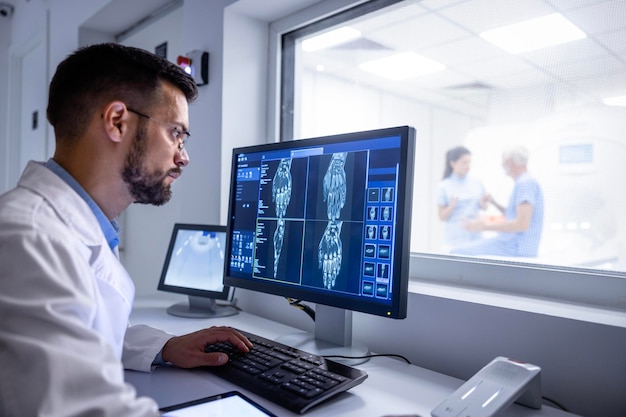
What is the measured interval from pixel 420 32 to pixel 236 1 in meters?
0.91

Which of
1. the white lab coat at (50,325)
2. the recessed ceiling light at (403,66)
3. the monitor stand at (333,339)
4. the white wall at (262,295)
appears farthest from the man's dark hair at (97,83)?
the recessed ceiling light at (403,66)

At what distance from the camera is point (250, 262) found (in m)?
1.24

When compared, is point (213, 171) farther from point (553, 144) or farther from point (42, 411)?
point (553, 144)

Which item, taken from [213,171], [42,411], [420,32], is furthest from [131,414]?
[420,32]

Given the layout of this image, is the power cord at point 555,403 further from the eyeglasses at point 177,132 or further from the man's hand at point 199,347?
the eyeglasses at point 177,132

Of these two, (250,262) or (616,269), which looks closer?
(616,269)

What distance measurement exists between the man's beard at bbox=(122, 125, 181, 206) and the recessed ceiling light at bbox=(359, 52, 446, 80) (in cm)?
198

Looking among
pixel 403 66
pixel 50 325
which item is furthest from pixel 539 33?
pixel 403 66

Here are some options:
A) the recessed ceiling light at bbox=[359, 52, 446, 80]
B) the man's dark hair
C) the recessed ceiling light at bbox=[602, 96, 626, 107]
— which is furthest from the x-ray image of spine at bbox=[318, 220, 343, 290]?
the recessed ceiling light at bbox=[359, 52, 446, 80]

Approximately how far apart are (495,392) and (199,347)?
0.60m

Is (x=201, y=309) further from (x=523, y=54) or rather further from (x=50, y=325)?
(x=523, y=54)

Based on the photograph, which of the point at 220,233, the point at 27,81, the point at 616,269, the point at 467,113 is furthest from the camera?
the point at 467,113

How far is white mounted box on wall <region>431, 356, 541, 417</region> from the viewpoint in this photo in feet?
2.31

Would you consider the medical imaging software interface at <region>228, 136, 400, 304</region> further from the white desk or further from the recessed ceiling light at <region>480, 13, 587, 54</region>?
the recessed ceiling light at <region>480, 13, 587, 54</region>
